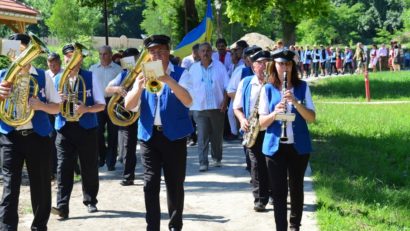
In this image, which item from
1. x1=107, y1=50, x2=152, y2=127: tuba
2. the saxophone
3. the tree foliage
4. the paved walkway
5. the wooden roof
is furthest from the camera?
the tree foliage

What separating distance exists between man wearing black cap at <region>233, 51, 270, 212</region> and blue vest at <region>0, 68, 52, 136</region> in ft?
7.53

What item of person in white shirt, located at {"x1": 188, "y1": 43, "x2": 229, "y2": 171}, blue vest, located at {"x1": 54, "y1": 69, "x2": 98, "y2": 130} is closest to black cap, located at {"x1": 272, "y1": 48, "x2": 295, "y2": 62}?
blue vest, located at {"x1": 54, "y1": 69, "x2": 98, "y2": 130}

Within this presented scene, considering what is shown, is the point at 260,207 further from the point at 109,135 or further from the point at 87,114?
the point at 109,135

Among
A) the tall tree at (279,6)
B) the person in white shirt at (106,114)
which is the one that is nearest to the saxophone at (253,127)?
the person in white shirt at (106,114)

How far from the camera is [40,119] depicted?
20.7ft

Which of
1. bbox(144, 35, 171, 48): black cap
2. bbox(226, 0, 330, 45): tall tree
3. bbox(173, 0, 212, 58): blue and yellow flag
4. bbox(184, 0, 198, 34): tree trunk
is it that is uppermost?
bbox(226, 0, 330, 45): tall tree

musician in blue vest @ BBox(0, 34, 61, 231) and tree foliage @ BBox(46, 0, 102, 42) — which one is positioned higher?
tree foliage @ BBox(46, 0, 102, 42)

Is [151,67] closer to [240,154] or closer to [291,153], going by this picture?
[291,153]

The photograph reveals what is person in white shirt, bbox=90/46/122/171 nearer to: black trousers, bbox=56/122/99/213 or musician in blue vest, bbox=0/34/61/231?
black trousers, bbox=56/122/99/213

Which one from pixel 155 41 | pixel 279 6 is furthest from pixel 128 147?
pixel 279 6

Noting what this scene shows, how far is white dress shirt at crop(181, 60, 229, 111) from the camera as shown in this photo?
10484mm

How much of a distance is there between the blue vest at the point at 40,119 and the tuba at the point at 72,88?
1.13 meters

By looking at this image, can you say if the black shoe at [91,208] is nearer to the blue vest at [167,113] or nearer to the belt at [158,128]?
the blue vest at [167,113]

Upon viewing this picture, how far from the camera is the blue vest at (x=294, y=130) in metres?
6.28
